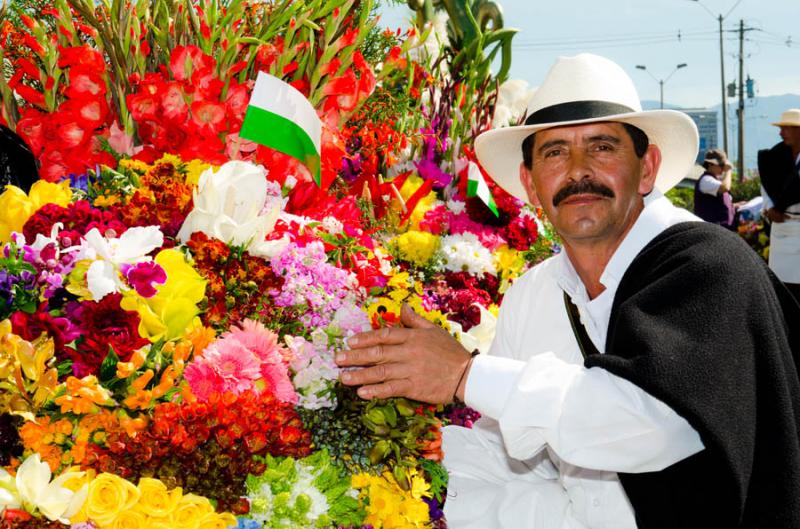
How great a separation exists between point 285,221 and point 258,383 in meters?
0.50

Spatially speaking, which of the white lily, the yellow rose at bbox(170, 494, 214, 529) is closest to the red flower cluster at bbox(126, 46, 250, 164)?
the white lily

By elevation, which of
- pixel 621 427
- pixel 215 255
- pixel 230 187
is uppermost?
pixel 230 187

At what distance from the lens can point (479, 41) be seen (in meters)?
3.07

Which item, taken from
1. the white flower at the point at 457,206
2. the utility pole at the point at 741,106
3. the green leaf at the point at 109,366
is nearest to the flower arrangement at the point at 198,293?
the green leaf at the point at 109,366

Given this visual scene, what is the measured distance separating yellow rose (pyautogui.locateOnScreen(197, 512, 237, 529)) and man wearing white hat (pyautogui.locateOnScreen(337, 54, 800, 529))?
0.35m

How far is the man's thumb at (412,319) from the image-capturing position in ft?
5.66

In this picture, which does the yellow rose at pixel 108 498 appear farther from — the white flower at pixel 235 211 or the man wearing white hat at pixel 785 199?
the man wearing white hat at pixel 785 199

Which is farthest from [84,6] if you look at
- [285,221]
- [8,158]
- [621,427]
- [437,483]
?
[621,427]

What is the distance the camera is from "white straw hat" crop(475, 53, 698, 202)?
6.85 feet

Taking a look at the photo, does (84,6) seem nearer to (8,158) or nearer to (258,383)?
(8,158)

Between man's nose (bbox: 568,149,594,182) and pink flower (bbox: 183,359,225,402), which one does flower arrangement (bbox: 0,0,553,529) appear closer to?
pink flower (bbox: 183,359,225,402)

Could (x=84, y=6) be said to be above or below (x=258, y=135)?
above

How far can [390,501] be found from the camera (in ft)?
5.24

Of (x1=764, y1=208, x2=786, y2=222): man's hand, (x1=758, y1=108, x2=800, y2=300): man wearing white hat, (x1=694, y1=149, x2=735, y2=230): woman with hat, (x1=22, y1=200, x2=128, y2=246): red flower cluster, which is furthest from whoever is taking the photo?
(x1=694, y1=149, x2=735, y2=230): woman with hat
